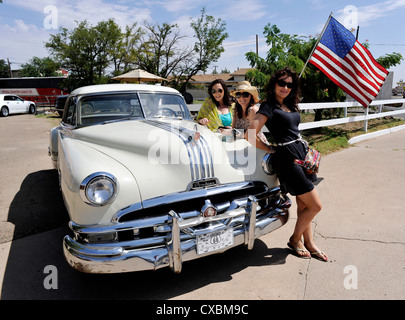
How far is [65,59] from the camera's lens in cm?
2145

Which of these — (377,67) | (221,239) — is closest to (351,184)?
(377,67)

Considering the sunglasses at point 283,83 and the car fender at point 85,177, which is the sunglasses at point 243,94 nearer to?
the sunglasses at point 283,83

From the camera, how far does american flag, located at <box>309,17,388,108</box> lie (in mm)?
5234

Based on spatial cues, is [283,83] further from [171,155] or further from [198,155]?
[171,155]

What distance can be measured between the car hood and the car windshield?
1.66ft

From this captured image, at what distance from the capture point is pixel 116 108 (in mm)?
3701

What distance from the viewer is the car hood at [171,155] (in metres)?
2.44

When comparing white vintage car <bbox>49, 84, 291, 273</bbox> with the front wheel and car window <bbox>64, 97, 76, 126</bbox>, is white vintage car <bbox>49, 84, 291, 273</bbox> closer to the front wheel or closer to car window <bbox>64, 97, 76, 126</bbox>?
car window <bbox>64, 97, 76, 126</bbox>

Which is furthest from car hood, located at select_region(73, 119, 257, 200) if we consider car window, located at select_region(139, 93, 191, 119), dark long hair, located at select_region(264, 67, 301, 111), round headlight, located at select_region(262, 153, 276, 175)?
car window, located at select_region(139, 93, 191, 119)

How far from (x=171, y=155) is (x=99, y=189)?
675 millimetres

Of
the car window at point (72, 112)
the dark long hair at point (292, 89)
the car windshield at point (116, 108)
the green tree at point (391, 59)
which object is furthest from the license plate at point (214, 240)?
the green tree at point (391, 59)

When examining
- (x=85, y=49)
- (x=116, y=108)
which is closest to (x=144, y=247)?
(x=116, y=108)
